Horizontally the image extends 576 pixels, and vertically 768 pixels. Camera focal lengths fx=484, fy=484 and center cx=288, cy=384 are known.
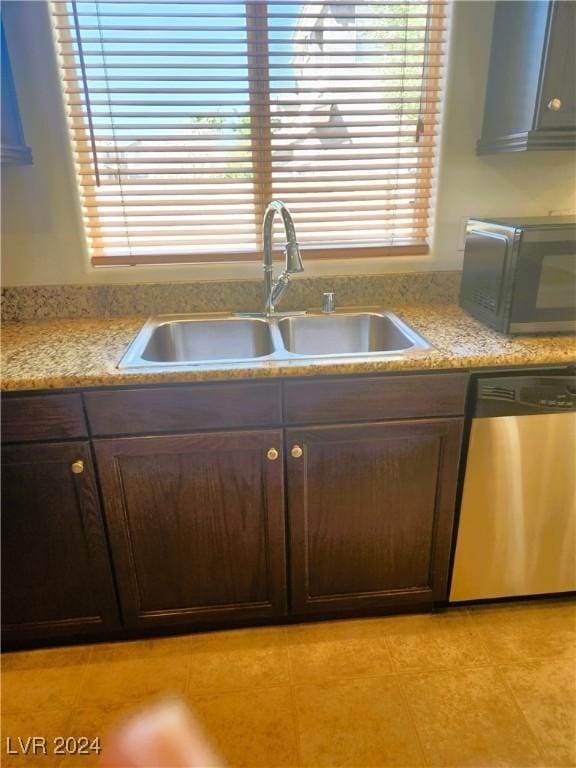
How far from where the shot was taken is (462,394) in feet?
4.45

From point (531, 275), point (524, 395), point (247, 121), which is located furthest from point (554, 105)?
point (247, 121)

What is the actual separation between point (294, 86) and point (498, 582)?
1.80m

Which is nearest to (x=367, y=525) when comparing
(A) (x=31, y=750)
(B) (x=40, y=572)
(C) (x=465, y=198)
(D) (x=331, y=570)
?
(D) (x=331, y=570)

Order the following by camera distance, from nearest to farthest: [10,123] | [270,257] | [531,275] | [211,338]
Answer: [531,275] → [10,123] → [270,257] → [211,338]

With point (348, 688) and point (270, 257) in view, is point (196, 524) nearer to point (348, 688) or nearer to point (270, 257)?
point (348, 688)

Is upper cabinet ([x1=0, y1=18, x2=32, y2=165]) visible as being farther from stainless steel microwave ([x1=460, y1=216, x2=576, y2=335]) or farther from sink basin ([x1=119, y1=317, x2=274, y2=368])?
stainless steel microwave ([x1=460, y1=216, x2=576, y2=335])

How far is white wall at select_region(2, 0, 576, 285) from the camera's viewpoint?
1.56 m

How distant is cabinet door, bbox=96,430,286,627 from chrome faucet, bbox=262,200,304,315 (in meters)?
0.54

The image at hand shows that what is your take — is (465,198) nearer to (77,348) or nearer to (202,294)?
(202,294)

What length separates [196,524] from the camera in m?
1.41

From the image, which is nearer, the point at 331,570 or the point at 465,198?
the point at 331,570

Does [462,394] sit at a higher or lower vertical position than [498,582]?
higher

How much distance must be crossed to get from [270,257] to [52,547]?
3.69 ft

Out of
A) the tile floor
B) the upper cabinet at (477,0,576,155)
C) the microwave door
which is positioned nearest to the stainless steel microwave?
the microwave door
